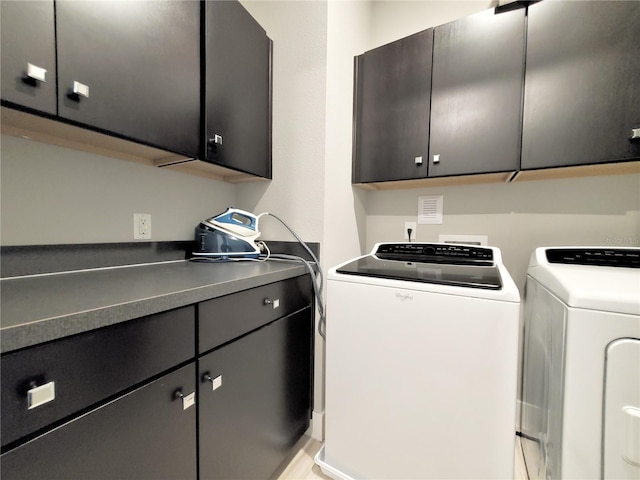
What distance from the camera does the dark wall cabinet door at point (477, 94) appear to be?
1208 mm

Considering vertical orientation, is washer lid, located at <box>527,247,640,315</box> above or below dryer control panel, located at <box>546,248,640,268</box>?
below

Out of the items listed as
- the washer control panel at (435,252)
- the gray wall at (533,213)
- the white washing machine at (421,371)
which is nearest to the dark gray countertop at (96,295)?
the white washing machine at (421,371)

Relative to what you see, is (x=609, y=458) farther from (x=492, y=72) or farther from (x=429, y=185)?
(x=492, y=72)

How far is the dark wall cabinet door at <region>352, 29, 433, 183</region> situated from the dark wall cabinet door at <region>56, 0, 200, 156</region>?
3.03ft

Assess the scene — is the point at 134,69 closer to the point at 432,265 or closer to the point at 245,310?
the point at 245,310

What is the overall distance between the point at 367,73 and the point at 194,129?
3.57ft

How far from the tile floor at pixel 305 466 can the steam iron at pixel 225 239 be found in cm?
103

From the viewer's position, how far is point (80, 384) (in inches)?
20.4

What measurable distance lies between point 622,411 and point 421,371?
47 cm

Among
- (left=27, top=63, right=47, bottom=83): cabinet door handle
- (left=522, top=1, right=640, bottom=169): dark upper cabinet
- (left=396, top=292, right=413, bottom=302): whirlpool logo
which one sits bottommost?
(left=396, top=292, right=413, bottom=302): whirlpool logo

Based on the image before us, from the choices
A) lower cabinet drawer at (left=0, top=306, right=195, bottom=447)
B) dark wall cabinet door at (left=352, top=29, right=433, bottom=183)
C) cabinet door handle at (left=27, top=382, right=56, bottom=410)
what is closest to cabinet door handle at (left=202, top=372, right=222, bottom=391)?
lower cabinet drawer at (left=0, top=306, right=195, bottom=447)

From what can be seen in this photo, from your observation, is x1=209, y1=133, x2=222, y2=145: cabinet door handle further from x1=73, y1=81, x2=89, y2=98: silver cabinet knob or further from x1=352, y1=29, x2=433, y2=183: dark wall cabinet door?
x1=352, y1=29, x2=433, y2=183: dark wall cabinet door

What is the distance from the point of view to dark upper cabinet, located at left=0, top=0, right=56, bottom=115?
1.98 ft

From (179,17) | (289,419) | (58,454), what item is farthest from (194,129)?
(289,419)
